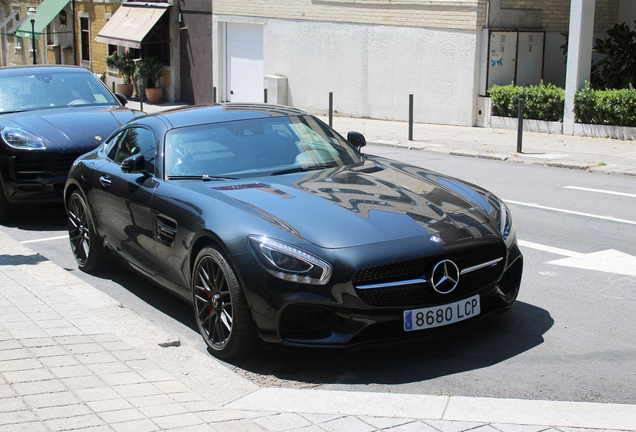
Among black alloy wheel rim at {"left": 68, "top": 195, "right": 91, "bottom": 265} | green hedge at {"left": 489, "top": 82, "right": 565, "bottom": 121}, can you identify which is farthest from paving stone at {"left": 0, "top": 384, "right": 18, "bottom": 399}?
green hedge at {"left": 489, "top": 82, "right": 565, "bottom": 121}

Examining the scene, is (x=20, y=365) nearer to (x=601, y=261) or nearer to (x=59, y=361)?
(x=59, y=361)

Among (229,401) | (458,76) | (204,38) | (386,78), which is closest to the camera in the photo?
(229,401)

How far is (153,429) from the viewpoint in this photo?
342 centimetres

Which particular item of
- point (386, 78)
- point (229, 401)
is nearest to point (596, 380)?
point (229, 401)

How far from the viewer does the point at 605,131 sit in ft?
54.0

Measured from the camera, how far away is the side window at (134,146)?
5809 mm

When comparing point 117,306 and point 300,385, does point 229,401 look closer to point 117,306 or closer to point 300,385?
point 300,385

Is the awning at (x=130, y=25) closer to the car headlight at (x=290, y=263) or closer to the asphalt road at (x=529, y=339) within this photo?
the asphalt road at (x=529, y=339)

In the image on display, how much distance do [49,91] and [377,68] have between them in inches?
518

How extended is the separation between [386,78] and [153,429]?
19.1 metres

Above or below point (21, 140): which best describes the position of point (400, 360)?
below

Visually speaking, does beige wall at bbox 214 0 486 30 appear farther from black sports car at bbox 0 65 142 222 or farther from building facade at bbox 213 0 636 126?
black sports car at bbox 0 65 142 222

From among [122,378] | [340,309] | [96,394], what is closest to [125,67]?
[122,378]

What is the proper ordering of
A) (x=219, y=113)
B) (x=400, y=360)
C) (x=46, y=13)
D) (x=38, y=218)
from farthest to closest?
(x=46, y=13), (x=38, y=218), (x=219, y=113), (x=400, y=360)
